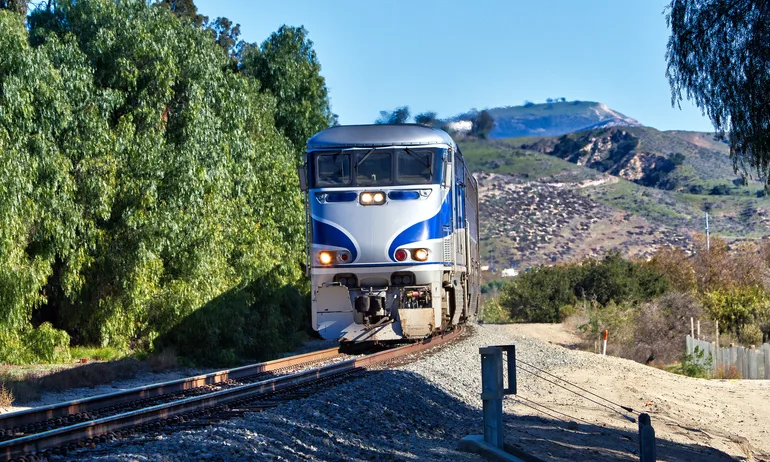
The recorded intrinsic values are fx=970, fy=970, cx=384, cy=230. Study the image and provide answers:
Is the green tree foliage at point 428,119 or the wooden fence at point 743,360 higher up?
the green tree foliage at point 428,119

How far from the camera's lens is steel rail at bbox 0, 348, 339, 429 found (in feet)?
35.1

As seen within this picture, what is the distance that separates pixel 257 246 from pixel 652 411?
51.1 ft

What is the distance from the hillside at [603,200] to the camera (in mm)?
99438

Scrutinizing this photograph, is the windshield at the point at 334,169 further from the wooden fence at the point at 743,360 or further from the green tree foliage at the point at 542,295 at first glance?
the green tree foliage at the point at 542,295

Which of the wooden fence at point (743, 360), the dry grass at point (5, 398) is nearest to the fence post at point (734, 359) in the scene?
the wooden fence at point (743, 360)

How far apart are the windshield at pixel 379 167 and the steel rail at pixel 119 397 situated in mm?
3854

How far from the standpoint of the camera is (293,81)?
42844mm

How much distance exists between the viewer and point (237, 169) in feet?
95.7

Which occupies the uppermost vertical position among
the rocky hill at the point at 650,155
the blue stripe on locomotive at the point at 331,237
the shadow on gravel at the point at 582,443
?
the rocky hill at the point at 650,155

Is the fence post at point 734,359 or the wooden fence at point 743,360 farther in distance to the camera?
the fence post at point 734,359

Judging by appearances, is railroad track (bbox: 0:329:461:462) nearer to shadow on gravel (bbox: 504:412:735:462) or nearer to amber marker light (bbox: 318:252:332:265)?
amber marker light (bbox: 318:252:332:265)

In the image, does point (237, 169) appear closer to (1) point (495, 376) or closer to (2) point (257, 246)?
(2) point (257, 246)

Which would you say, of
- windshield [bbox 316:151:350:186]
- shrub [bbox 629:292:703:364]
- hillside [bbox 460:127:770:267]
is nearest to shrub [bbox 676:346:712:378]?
shrub [bbox 629:292:703:364]

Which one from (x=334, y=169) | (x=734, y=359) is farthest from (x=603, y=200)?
(x=334, y=169)
